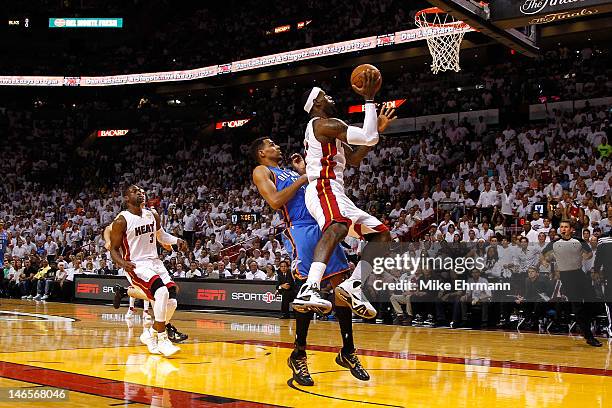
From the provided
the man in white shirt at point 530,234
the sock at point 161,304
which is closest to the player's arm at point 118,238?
the sock at point 161,304

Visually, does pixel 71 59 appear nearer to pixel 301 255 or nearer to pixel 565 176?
pixel 565 176

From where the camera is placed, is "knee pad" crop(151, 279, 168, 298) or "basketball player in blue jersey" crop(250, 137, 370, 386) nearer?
"basketball player in blue jersey" crop(250, 137, 370, 386)

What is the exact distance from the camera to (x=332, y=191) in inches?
226

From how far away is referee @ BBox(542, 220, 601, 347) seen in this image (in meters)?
10.1

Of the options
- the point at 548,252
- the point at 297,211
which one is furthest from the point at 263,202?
the point at 297,211

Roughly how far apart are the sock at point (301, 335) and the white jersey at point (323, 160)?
1109 millimetres

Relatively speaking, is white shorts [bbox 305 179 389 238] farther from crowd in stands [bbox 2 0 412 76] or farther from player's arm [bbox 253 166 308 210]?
crowd in stands [bbox 2 0 412 76]

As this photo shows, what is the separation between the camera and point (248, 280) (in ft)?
53.3

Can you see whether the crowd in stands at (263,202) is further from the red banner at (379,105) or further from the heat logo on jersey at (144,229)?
the heat logo on jersey at (144,229)

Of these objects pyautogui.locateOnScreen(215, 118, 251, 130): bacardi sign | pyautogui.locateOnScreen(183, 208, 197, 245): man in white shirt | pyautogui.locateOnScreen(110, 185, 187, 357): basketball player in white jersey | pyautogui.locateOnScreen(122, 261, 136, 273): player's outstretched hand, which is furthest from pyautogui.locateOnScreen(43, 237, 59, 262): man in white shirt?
pyautogui.locateOnScreen(122, 261, 136, 273): player's outstretched hand

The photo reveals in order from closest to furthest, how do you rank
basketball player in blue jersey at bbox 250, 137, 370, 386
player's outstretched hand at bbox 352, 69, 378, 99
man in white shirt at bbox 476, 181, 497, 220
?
player's outstretched hand at bbox 352, 69, 378, 99 < basketball player in blue jersey at bbox 250, 137, 370, 386 < man in white shirt at bbox 476, 181, 497, 220

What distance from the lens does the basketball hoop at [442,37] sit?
45.2 ft

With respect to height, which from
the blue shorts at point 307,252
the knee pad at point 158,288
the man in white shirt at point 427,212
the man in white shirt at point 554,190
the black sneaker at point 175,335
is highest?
the man in white shirt at point 554,190

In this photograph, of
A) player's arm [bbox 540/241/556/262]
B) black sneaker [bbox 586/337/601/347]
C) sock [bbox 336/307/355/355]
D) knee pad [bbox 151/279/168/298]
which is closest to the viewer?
sock [bbox 336/307/355/355]
